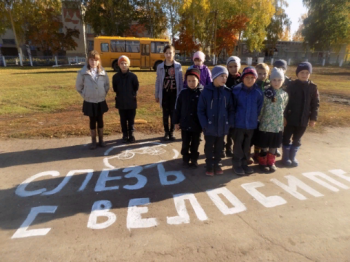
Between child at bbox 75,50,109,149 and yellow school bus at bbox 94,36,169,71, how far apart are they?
17.5m

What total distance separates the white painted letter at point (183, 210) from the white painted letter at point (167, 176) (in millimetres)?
369

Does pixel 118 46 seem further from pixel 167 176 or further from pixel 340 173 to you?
pixel 340 173

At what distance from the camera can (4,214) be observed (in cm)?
284

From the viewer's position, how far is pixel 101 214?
2.83 metres

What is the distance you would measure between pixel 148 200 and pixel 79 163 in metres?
1.71

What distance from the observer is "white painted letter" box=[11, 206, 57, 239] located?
2504 mm

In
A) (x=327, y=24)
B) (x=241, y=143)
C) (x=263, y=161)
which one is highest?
(x=327, y=24)

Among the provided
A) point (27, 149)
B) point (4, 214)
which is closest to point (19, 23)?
point (27, 149)

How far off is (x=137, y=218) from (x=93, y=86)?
273cm

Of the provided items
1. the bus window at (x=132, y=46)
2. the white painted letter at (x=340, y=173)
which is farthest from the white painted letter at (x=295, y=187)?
the bus window at (x=132, y=46)

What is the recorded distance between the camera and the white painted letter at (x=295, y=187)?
128 inches

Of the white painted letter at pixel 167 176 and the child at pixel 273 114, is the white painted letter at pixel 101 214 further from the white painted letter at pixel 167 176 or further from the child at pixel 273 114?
the child at pixel 273 114

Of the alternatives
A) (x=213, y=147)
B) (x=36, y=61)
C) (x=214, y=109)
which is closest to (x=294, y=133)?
(x=213, y=147)

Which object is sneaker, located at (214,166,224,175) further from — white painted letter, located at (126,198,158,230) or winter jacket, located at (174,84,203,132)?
white painted letter, located at (126,198,158,230)
